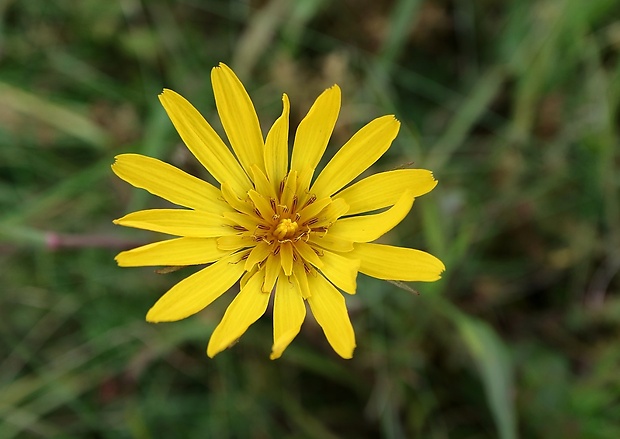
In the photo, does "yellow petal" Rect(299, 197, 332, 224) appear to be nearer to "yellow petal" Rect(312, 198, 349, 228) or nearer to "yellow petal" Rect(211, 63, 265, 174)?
"yellow petal" Rect(312, 198, 349, 228)

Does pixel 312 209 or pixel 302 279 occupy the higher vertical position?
pixel 312 209

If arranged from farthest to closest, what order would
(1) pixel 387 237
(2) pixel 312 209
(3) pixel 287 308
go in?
(1) pixel 387 237 < (2) pixel 312 209 < (3) pixel 287 308

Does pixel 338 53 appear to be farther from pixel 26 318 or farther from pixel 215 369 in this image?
pixel 26 318

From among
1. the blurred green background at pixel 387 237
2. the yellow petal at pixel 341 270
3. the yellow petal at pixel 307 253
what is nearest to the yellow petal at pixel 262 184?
the yellow petal at pixel 307 253

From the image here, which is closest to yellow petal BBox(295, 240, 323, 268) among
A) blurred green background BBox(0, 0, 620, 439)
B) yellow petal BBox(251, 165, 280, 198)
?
yellow petal BBox(251, 165, 280, 198)

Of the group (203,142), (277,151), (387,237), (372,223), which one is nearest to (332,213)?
(372,223)

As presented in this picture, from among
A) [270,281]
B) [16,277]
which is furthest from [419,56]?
[16,277]

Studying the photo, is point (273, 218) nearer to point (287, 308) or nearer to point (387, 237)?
point (287, 308)
